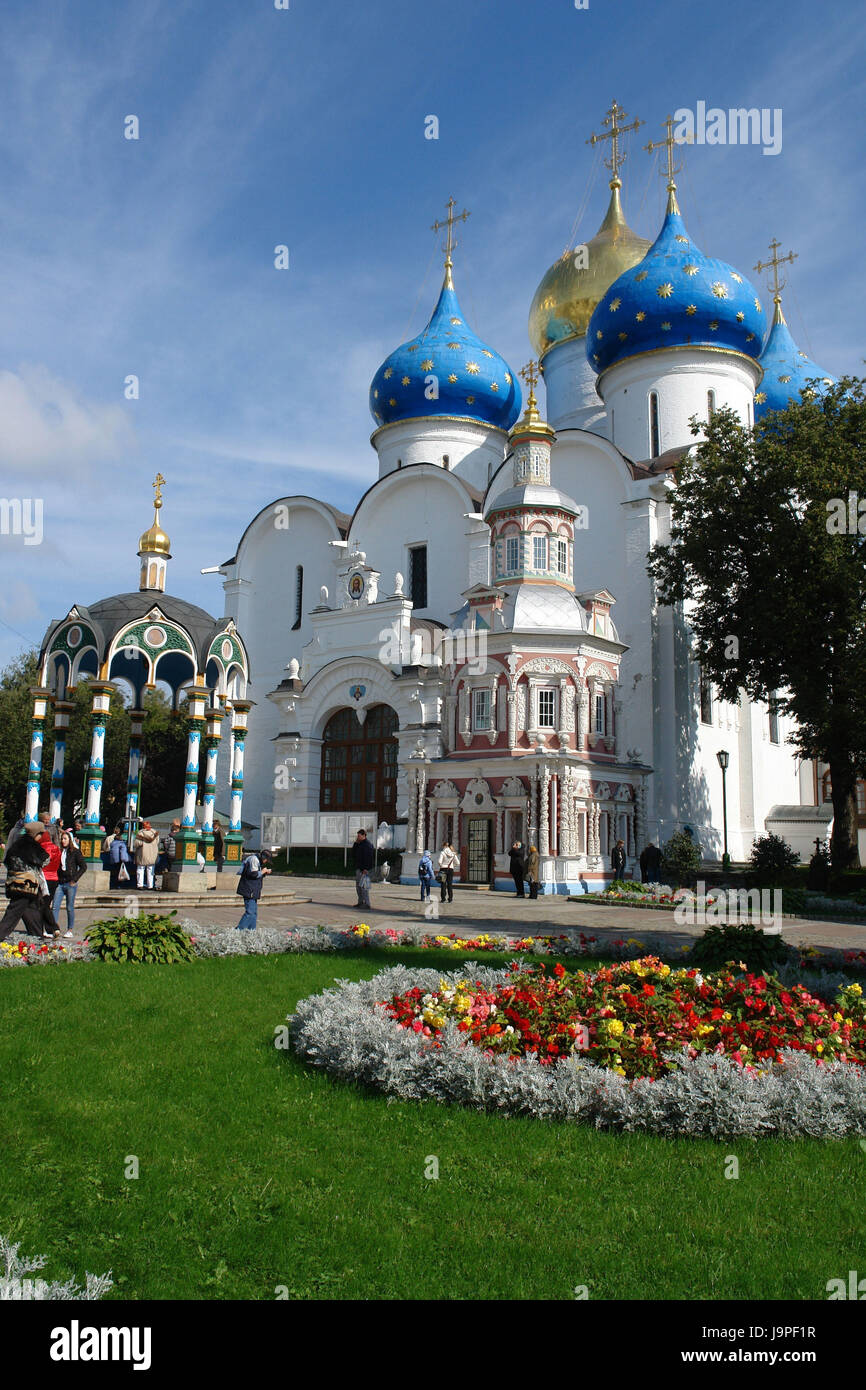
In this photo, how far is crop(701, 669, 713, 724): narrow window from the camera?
89.4ft

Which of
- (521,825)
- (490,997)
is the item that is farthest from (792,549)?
(490,997)

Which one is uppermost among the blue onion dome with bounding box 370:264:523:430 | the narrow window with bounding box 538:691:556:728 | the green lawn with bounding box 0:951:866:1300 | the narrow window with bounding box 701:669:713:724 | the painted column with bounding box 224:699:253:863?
the blue onion dome with bounding box 370:264:523:430

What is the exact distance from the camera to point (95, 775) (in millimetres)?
17781

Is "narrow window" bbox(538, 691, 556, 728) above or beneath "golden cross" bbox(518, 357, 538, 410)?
beneath

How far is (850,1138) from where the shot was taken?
16.1 feet

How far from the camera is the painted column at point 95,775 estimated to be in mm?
17266

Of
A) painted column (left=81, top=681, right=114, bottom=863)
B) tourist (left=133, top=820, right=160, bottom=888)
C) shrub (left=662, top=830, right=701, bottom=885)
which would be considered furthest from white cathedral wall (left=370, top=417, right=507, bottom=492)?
tourist (left=133, top=820, right=160, bottom=888)

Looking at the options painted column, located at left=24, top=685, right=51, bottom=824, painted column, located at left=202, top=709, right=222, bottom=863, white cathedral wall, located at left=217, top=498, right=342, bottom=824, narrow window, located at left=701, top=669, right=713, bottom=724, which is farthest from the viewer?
white cathedral wall, located at left=217, top=498, right=342, bottom=824

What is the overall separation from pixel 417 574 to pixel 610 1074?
1017 inches

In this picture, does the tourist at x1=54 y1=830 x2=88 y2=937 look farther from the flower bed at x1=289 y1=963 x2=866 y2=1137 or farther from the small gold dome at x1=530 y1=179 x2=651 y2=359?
the small gold dome at x1=530 y1=179 x2=651 y2=359

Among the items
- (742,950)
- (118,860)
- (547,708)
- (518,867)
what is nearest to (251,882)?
(742,950)

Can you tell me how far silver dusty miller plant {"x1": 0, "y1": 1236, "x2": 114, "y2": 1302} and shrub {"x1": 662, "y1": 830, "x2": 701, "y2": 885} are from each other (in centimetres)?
2049
